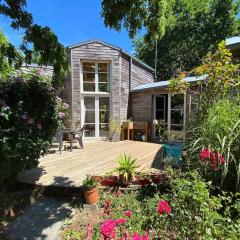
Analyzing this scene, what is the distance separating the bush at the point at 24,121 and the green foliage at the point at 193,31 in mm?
15502

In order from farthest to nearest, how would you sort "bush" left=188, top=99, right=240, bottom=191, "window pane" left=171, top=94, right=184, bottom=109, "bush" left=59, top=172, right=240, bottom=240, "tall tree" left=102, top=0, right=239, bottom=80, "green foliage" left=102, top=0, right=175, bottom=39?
"tall tree" left=102, top=0, right=239, bottom=80 < "window pane" left=171, top=94, right=184, bottom=109 < "green foliage" left=102, top=0, right=175, bottom=39 < "bush" left=188, top=99, right=240, bottom=191 < "bush" left=59, top=172, right=240, bottom=240

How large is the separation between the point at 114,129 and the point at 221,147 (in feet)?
24.7

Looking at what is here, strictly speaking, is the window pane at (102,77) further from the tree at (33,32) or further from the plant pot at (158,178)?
the plant pot at (158,178)

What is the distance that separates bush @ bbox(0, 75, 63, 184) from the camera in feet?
12.2

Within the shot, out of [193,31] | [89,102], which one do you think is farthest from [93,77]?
[193,31]

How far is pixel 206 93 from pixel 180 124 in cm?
533

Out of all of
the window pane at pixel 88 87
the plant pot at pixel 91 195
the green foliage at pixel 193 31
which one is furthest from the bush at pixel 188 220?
the green foliage at pixel 193 31

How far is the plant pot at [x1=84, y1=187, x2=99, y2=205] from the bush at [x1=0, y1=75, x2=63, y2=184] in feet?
3.73

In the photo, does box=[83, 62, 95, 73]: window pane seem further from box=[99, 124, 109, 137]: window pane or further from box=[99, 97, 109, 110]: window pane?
box=[99, 124, 109, 137]: window pane

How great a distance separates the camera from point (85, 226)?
3.42 metres

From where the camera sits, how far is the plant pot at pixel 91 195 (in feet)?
12.8

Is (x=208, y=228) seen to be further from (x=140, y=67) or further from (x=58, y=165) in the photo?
(x=140, y=67)

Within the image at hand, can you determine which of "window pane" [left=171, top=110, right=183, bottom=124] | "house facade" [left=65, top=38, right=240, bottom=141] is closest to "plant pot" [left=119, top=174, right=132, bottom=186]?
"window pane" [left=171, top=110, right=183, bottom=124]

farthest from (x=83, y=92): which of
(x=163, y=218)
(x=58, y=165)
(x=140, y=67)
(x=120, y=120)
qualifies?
(x=163, y=218)
